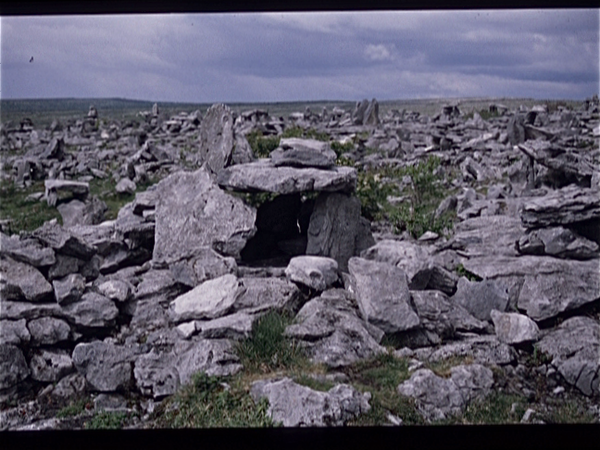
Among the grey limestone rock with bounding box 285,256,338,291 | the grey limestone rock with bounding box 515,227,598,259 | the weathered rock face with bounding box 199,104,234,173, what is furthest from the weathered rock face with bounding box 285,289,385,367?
the weathered rock face with bounding box 199,104,234,173

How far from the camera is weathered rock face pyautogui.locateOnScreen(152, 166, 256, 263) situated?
9.70 m

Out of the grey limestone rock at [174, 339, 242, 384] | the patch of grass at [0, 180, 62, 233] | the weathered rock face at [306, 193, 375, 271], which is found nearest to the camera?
the grey limestone rock at [174, 339, 242, 384]

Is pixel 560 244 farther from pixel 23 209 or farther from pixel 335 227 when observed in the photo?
pixel 23 209

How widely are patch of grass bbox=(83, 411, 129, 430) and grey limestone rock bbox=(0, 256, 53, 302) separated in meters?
2.17

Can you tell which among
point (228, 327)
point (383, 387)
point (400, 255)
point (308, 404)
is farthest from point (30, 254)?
point (400, 255)

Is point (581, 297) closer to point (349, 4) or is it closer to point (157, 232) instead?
point (349, 4)

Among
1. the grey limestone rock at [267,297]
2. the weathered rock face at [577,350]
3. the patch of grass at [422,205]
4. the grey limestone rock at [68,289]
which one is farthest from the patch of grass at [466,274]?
the grey limestone rock at [68,289]

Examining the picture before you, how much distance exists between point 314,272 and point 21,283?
396 cm

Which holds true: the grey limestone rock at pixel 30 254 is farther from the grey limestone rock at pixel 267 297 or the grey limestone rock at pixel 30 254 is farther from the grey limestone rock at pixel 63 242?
the grey limestone rock at pixel 267 297

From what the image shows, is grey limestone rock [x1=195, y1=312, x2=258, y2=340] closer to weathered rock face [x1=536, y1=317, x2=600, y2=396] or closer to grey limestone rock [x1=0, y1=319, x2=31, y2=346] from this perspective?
grey limestone rock [x1=0, y1=319, x2=31, y2=346]

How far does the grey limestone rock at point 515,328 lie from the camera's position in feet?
26.7

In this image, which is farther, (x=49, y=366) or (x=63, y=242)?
(x=63, y=242)

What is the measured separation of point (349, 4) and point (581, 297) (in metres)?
5.16

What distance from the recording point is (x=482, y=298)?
889cm
